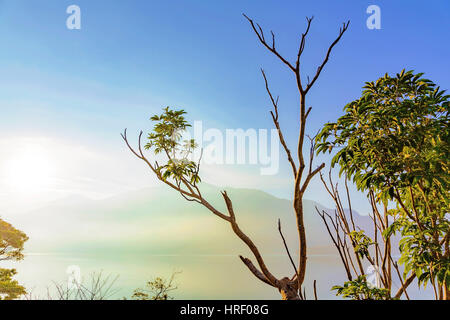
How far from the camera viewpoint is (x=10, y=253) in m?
7.61

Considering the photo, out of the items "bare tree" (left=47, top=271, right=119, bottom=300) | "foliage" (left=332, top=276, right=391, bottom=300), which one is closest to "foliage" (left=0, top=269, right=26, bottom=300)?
"bare tree" (left=47, top=271, right=119, bottom=300)

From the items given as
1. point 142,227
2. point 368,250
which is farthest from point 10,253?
point 142,227

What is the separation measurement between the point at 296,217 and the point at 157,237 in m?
52.1

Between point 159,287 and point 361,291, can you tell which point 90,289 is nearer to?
point 159,287

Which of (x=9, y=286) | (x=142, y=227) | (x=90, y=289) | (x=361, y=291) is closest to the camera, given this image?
(x=361, y=291)

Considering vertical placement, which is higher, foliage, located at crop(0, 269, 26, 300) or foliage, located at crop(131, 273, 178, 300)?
foliage, located at crop(131, 273, 178, 300)

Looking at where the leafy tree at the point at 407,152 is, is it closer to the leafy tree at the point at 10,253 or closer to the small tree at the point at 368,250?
the small tree at the point at 368,250

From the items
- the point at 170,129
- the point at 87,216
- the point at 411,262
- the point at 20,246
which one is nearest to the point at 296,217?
the point at 411,262

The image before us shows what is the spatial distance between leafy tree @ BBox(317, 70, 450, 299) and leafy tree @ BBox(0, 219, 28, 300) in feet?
28.2

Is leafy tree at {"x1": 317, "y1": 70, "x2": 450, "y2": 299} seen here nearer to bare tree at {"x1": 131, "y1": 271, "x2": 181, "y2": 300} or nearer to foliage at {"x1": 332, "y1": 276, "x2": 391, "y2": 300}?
foliage at {"x1": 332, "y1": 276, "x2": 391, "y2": 300}

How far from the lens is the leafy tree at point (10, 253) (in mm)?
7297

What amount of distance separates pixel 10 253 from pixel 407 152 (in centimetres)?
918

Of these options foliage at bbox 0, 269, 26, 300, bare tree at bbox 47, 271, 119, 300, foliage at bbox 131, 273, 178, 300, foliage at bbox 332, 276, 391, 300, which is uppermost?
foliage at bbox 332, 276, 391, 300

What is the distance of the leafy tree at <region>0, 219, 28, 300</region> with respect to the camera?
23.9 feet
